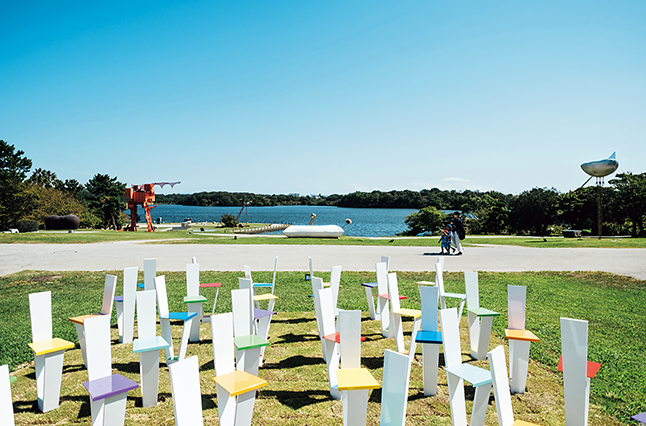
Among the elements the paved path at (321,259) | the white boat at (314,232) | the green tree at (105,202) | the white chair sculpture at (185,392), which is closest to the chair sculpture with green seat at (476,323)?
the white chair sculpture at (185,392)

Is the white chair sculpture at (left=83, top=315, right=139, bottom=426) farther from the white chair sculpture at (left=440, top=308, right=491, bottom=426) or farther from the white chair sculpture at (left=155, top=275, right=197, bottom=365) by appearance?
the white chair sculpture at (left=440, top=308, right=491, bottom=426)

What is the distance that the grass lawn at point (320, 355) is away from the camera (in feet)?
13.1

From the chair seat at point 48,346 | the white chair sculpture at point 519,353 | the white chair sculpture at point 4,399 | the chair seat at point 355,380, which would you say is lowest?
the white chair sculpture at point 519,353

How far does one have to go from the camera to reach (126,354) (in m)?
5.75

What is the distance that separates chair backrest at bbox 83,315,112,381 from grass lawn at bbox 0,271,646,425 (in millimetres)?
846

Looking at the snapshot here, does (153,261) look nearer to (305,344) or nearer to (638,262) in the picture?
(305,344)

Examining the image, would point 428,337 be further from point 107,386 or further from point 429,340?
point 107,386

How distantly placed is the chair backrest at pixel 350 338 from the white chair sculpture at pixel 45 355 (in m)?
3.00

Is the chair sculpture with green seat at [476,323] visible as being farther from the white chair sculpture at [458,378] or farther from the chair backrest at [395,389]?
the chair backrest at [395,389]

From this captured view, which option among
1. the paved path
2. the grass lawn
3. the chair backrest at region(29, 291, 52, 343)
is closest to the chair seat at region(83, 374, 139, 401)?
the grass lawn

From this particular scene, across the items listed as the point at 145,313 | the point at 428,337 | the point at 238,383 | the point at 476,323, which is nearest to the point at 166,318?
the point at 145,313

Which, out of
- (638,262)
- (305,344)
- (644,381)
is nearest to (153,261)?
(305,344)

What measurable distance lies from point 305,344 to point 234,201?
573 feet

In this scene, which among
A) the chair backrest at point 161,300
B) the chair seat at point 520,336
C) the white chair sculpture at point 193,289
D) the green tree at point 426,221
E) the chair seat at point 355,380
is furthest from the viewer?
the green tree at point 426,221
